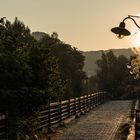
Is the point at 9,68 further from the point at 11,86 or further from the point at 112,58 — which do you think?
the point at 112,58

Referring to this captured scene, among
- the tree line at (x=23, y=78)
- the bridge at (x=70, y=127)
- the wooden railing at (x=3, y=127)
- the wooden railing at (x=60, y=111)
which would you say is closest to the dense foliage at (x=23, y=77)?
the tree line at (x=23, y=78)

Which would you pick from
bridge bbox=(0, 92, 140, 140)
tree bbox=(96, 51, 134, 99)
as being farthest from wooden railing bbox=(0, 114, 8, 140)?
tree bbox=(96, 51, 134, 99)

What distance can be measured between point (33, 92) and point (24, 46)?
2.32 m

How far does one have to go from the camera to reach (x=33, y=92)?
17.2 m

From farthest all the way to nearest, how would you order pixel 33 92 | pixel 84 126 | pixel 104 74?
pixel 104 74 → pixel 84 126 → pixel 33 92

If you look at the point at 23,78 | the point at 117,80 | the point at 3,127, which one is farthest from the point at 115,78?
the point at 23,78

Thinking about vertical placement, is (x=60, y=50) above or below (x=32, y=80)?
above

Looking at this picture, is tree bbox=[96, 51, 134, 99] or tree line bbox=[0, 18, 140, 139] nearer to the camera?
tree line bbox=[0, 18, 140, 139]

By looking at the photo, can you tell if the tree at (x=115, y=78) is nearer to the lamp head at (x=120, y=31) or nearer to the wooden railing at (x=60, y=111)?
the wooden railing at (x=60, y=111)

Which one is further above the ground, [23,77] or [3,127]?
[23,77]

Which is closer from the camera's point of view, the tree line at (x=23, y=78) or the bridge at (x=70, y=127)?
the tree line at (x=23, y=78)

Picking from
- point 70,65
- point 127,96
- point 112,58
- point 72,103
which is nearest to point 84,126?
point 72,103

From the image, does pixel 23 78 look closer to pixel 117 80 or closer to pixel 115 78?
pixel 117 80

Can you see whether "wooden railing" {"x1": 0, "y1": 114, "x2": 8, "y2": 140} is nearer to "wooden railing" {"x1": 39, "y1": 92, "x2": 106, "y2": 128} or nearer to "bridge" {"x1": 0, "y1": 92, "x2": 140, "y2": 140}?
"bridge" {"x1": 0, "y1": 92, "x2": 140, "y2": 140}
